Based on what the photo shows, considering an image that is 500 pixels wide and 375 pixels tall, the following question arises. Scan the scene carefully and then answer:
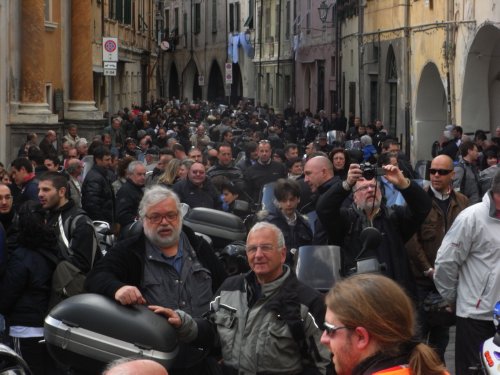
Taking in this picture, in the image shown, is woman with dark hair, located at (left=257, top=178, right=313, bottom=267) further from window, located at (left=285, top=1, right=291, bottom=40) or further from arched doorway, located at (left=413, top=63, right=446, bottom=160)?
window, located at (left=285, top=1, right=291, bottom=40)

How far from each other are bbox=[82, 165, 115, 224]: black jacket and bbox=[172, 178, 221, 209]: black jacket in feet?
3.63

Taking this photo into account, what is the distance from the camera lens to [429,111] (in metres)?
32.2

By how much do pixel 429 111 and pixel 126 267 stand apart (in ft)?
85.4

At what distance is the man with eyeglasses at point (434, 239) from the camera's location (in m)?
8.87

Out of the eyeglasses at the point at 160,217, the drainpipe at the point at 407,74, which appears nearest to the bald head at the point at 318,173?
Answer: the eyeglasses at the point at 160,217

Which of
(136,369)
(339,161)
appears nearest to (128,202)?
(339,161)

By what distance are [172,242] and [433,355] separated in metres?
3.16

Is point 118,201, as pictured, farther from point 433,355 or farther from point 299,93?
point 299,93

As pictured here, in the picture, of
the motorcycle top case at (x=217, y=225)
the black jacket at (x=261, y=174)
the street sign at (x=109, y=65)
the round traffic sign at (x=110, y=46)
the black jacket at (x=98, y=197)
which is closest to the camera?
the motorcycle top case at (x=217, y=225)

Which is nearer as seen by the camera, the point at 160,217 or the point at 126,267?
A: the point at 126,267

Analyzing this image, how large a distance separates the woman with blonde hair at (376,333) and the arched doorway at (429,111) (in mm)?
28390

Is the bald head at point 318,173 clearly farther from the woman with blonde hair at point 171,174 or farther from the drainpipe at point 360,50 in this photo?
the drainpipe at point 360,50

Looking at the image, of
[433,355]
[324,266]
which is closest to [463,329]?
[324,266]

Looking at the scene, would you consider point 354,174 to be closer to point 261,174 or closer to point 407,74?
point 261,174
